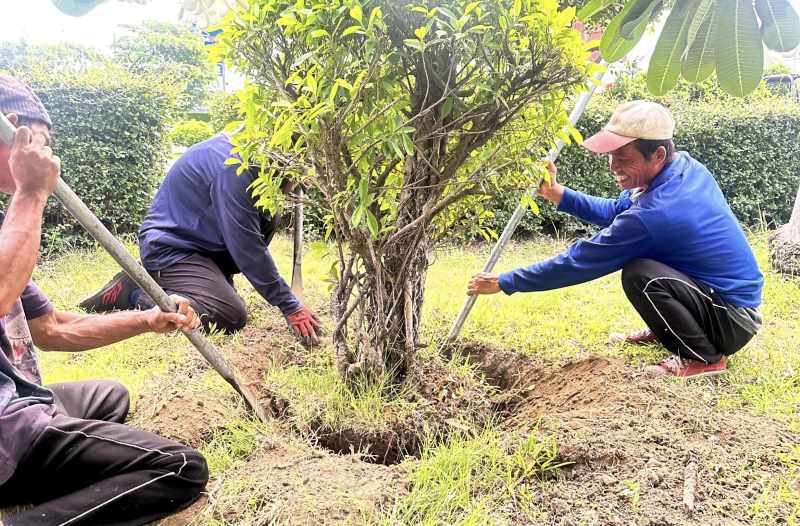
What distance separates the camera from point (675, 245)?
2947 mm

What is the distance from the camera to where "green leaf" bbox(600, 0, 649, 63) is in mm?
1367

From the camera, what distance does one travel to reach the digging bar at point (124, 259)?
1704mm

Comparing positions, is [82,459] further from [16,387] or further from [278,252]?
[278,252]

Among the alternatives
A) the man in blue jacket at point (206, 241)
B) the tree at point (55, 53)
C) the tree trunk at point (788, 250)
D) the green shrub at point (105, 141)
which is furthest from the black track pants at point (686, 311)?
the tree at point (55, 53)

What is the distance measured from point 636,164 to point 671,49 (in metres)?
1.77

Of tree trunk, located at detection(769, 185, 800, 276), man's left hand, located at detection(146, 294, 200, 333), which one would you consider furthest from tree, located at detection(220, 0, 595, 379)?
tree trunk, located at detection(769, 185, 800, 276)

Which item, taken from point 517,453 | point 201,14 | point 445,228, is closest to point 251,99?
point 201,14

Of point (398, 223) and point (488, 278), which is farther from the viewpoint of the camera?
point (488, 278)

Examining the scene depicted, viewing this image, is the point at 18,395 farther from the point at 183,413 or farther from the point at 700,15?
the point at 700,15

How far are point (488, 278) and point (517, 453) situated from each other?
1.07 metres

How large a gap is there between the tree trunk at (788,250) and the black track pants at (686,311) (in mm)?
2536

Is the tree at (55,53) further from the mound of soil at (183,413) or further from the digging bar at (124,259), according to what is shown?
the digging bar at (124,259)

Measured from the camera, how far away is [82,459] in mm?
1836

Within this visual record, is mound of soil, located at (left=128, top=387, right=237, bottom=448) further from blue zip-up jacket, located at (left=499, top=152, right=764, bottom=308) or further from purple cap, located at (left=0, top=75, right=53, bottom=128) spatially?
blue zip-up jacket, located at (left=499, top=152, right=764, bottom=308)
